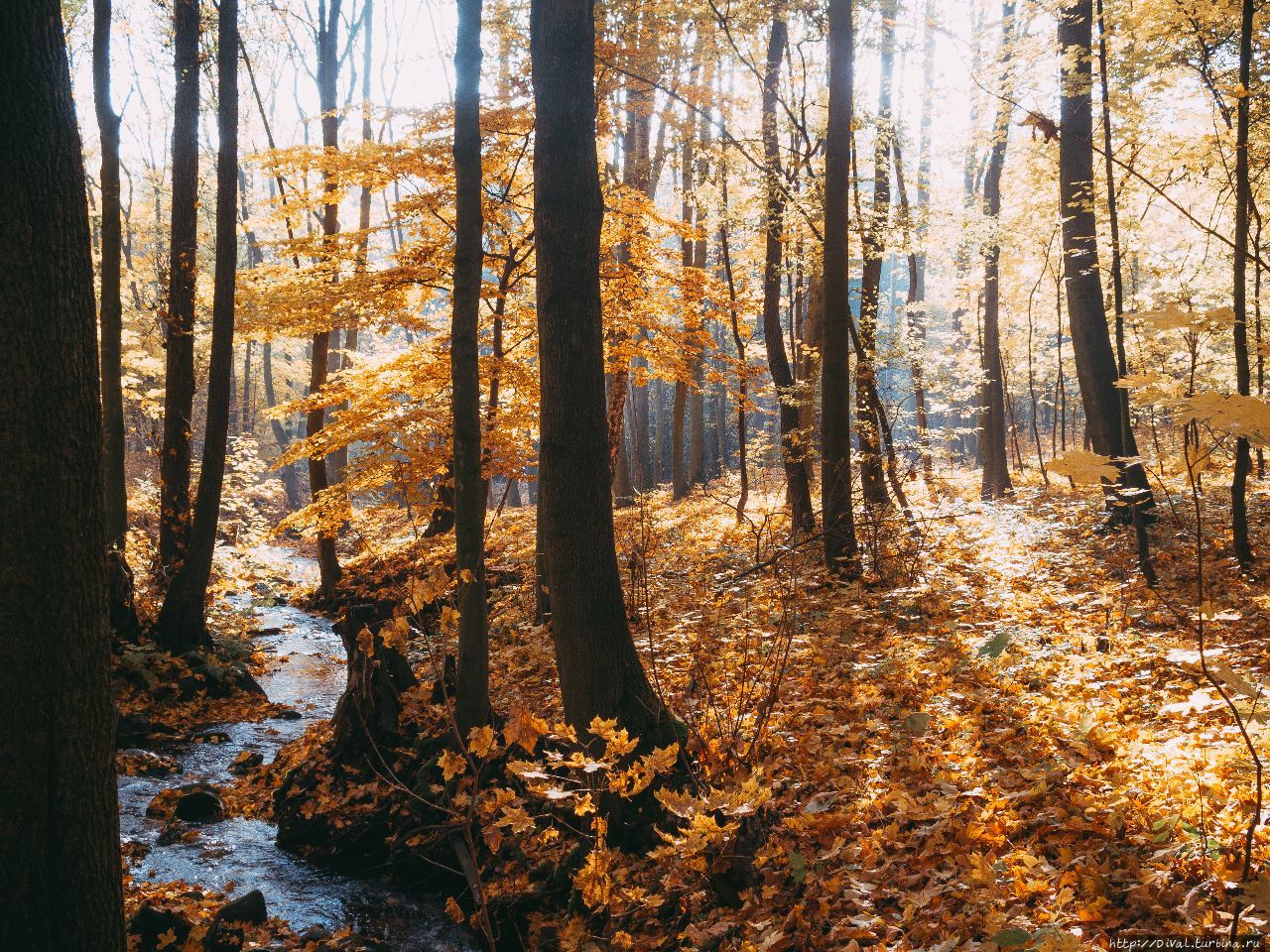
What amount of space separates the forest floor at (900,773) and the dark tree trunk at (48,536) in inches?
43.9

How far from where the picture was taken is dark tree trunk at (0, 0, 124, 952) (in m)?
2.26

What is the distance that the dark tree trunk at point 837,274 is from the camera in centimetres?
767

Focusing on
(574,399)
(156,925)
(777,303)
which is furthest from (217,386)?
(777,303)

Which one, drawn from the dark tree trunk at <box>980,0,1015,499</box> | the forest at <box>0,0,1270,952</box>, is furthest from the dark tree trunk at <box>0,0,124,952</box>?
the dark tree trunk at <box>980,0,1015,499</box>

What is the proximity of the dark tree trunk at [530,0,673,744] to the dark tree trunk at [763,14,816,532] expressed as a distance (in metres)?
5.53

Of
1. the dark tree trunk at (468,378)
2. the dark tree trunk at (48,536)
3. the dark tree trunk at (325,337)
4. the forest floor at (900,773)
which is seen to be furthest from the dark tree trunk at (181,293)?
A: the dark tree trunk at (48,536)

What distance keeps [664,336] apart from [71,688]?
6979mm

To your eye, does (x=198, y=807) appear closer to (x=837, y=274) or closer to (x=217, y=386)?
A: (x=217, y=386)

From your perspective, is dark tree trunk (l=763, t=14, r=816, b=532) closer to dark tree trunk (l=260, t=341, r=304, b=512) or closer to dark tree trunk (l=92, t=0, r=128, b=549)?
dark tree trunk (l=92, t=0, r=128, b=549)

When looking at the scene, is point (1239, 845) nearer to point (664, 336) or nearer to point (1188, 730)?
point (1188, 730)

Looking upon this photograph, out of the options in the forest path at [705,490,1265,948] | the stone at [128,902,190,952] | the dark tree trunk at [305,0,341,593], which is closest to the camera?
the forest path at [705,490,1265,948]

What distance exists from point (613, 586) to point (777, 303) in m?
7.97

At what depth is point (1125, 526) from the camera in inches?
332

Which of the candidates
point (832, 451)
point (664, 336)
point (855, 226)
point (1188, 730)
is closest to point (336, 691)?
point (664, 336)
